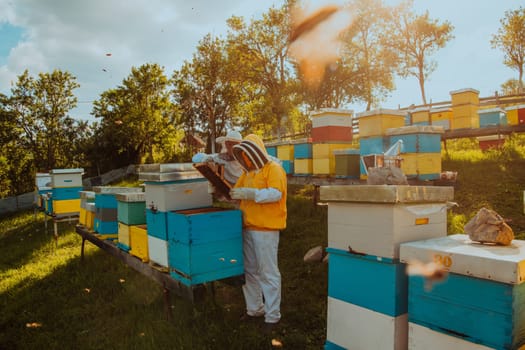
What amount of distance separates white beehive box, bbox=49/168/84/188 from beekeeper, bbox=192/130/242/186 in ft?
16.1

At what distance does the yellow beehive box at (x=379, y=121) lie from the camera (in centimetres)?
529

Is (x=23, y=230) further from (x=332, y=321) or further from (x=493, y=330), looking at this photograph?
(x=493, y=330)

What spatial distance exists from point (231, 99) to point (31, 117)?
13175 mm

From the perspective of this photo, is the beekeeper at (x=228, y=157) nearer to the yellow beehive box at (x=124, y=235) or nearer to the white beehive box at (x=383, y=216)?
the yellow beehive box at (x=124, y=235)

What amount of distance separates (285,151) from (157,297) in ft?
12.9

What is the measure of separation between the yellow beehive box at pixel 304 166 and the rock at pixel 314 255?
1845 mm

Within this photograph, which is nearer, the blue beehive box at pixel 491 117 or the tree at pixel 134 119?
the blue beehive box at pixel 491 117

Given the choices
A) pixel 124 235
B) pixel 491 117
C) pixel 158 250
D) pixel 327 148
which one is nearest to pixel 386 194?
pixel 158 250

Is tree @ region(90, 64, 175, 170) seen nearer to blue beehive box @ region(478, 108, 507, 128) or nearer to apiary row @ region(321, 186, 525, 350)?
blue beehive box @ region(478, 108, 507, 128)

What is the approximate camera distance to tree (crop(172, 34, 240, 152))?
16016 mm

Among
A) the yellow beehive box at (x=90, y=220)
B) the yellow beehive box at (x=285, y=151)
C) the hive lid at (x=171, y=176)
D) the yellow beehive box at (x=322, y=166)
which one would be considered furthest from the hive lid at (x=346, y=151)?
the yellow beehive box at (x=90, y=220)

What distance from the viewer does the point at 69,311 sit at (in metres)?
4.15

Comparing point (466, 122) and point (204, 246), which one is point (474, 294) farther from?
point (466, 122)

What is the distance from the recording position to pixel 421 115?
930 centimetres
